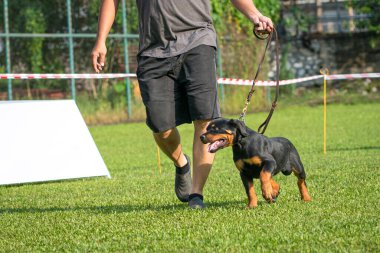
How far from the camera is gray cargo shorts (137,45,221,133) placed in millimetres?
6602

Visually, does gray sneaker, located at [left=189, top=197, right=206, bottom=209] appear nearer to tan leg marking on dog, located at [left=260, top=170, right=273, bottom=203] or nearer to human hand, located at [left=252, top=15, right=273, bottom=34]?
tan leg marking on dog, located at [left=260, top=170, right=273, bottom=203]

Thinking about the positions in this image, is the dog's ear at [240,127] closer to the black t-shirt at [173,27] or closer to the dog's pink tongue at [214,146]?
the dog's pink tongue at [214,146]

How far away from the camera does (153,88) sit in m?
6.67

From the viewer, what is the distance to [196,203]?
6.73 m

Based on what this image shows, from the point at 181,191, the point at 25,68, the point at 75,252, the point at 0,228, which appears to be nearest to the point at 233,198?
the point at 181,191

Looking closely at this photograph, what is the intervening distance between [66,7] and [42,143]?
12.0 meters

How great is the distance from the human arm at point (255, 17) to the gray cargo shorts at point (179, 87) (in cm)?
38

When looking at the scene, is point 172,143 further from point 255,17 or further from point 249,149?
point 255,17

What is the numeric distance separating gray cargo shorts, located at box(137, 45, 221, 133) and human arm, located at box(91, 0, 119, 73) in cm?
29

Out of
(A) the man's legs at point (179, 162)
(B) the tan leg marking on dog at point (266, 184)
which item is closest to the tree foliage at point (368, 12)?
(A) the man's legs at point (179, 162)

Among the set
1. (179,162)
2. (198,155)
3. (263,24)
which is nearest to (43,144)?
(179,162)

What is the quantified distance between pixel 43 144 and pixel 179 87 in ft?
12.0

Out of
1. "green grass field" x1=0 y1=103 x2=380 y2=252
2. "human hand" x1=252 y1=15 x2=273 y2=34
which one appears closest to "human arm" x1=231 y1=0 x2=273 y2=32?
"human hand" x1=252 y1=15 x2=273 y2=34

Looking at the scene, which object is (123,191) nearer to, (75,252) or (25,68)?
(75,252)
